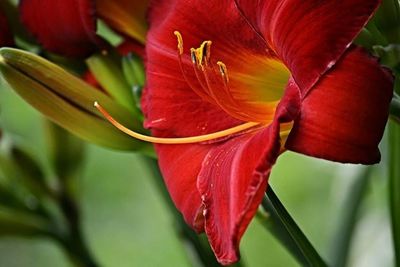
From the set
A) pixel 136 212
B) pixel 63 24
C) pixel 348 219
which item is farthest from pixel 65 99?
pixel 136 212

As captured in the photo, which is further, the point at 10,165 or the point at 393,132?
the point at 10,165

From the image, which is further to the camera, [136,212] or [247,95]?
[136,212]

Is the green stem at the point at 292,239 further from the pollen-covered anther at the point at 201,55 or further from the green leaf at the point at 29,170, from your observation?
the green leaf at the point at 29,170

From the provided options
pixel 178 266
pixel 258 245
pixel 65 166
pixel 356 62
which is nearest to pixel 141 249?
pixel 178 266

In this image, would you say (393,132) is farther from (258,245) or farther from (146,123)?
(258,245)

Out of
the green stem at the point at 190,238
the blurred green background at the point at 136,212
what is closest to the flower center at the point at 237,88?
the green stem at the point at 190,238

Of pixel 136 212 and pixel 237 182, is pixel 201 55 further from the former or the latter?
pixel 136 212

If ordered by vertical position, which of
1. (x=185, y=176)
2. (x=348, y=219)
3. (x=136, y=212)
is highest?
(x=185, y=176)
